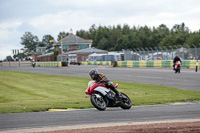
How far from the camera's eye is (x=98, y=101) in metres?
10.6

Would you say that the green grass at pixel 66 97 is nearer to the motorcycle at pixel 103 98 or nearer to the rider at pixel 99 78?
the motorcycle at pixel 103 98

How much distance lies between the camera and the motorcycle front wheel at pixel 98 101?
10.4 m

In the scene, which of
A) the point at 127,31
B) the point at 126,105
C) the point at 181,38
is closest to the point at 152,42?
the point at 181,38

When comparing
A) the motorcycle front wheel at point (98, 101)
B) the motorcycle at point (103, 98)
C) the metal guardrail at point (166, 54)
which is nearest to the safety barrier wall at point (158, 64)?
the metal guardrail at point (166, 54)

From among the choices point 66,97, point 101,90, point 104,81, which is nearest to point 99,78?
point 104,81

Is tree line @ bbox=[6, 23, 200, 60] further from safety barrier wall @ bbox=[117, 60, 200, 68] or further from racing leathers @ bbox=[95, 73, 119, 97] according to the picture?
racing leathers @ bbox=[95, 73, 119, 97]

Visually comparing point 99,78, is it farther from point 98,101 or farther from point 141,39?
point 141,39

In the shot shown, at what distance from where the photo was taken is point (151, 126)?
722 centimetres

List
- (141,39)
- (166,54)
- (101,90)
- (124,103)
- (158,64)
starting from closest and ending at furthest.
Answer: (101,90) < (124,103) < (158,64) < (166,54) < (141,39)

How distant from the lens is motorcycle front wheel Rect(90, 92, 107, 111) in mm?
10430

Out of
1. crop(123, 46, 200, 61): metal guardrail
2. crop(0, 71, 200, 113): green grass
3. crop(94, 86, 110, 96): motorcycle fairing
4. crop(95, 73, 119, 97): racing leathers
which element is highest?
crop(123, 46, 200, 61): metal guardrail

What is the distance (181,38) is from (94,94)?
4364 inches

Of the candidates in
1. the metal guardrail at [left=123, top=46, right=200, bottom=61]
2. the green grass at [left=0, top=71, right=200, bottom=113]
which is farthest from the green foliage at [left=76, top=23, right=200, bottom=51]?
the green grass at [left=0, top=71, right=200, bottom=113]

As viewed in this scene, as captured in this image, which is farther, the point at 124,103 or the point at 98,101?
the point at 124,103
